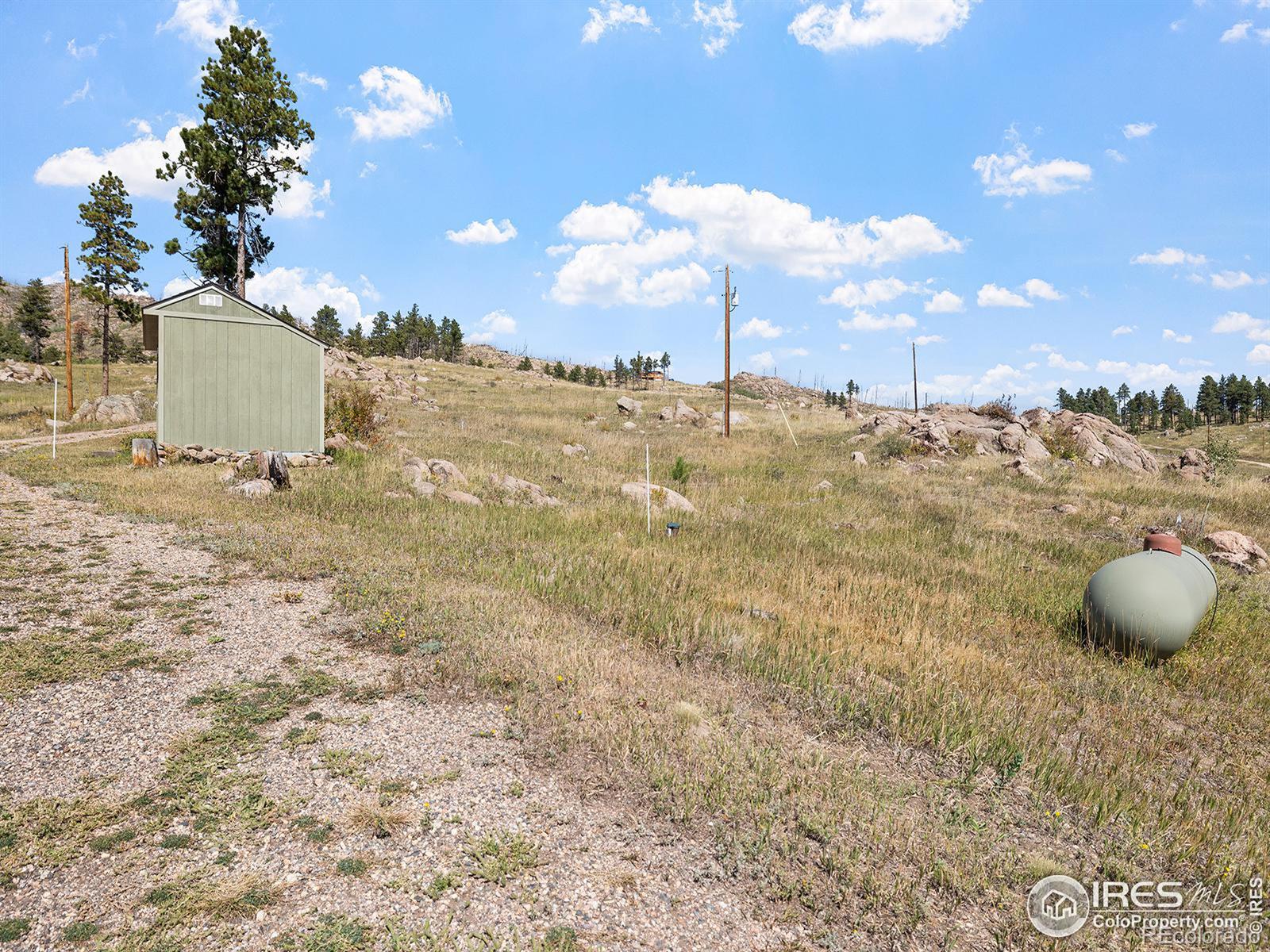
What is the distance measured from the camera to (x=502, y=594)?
8312 mm

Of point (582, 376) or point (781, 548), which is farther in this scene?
point (582, 376)

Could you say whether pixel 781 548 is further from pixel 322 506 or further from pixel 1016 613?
pixel 322 506

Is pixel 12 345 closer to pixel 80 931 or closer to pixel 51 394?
pixel 51 394

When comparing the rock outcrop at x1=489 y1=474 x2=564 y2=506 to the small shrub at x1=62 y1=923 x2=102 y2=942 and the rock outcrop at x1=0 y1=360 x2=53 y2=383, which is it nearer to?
the small shrub at x1=62 y1=923 x2=102 y2=942

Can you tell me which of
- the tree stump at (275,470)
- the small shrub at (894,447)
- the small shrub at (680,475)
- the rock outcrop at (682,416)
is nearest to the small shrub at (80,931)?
the tree stump at (275,470)

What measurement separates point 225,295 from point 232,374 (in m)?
2.31

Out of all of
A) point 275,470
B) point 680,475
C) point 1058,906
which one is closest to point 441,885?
point 1058,906

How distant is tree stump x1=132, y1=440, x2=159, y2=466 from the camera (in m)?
16.9

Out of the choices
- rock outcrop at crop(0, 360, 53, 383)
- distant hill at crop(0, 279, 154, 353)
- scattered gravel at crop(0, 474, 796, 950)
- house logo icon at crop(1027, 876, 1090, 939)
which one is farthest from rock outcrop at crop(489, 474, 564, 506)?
distant hill at crop(0, 279, 154, 353)

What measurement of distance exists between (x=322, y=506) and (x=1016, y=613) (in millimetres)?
13601

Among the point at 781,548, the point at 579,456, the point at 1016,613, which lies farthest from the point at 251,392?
the point at 1016,613

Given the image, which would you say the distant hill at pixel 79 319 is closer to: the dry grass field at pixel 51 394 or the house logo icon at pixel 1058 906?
the dry grass field at pixel 51 394

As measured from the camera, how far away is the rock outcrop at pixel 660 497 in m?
15.4

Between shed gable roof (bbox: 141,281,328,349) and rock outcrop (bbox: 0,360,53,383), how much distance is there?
43610 mm
